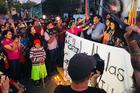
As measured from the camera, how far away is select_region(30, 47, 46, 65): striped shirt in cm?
970

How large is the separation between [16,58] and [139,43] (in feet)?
21.0

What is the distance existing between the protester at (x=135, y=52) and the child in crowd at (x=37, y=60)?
18.3ft

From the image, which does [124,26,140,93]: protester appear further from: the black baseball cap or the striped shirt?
the striped shirt

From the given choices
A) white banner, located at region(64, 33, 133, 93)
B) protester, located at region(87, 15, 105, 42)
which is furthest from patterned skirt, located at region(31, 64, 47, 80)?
white banner, located at region(64, 33, 133, 93)

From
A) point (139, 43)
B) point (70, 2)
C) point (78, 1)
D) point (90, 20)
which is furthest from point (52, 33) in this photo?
point (70, 2)

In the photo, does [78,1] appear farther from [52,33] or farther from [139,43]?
[139,43]

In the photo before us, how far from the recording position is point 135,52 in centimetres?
405

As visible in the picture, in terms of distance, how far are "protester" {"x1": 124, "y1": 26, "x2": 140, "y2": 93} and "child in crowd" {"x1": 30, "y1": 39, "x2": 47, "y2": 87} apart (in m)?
5.57

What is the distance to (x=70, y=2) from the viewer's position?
23688 millimetres

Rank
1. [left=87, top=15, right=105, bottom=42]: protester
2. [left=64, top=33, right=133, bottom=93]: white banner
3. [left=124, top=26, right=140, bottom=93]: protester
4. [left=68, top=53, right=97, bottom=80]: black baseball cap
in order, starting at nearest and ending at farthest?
[left=68, top=53, right=97, bottom=80]: black baseball cap → [left=124, top=26, right=140, bottom=93]: protester → [left=64, top=33, right=133, bottom=93]: white banner → [left=87, top=15, right=105, bottom=42]: protester

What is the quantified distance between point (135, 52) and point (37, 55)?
231 inches

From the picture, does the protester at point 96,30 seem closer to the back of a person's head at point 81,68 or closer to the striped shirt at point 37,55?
the striped shirt at point 37,55

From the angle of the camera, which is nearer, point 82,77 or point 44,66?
point 82,77

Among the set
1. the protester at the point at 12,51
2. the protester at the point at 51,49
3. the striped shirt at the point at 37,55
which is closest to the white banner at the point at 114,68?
the striped shirt at the point at 37,55
